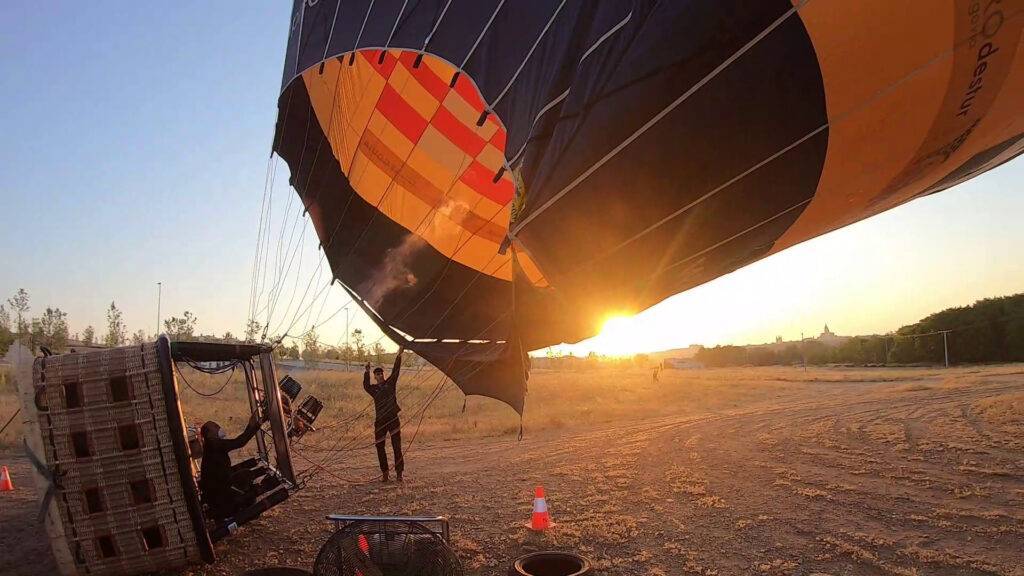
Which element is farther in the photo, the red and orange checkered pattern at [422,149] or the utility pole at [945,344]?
the utility pole at [945,344]

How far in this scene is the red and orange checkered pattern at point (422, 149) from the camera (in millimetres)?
6973

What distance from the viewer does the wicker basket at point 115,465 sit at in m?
4.12

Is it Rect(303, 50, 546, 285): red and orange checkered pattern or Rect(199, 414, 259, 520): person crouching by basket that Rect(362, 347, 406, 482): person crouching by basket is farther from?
Rect(199, 414, 259, 520): person crouching by basket

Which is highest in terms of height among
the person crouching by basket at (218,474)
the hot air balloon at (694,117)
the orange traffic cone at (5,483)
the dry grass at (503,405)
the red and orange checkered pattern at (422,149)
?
the red and orange checkered pattern at (422,149)

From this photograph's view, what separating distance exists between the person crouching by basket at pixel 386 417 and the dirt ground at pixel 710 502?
361 mm

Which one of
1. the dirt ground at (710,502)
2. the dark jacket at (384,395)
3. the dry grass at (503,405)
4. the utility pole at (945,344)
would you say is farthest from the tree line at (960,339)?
the dark jacket at (384,395)

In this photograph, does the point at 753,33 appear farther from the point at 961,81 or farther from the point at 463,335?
the point at 463,335

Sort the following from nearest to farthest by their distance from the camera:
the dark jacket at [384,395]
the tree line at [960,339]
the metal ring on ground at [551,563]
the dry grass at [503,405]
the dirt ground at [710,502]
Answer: the metal ring on ground at [551,563]
the dirt ground at [710,502]
the dark jacket at [384,395]
the dry grass at [503,405]
the tree line at [960,339]

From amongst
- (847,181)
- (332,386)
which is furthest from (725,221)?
(332,386)

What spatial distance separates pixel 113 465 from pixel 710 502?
570cm

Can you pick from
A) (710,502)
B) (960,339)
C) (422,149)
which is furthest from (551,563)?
(960,339)

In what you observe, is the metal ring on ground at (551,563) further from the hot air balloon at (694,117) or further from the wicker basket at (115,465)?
the wicker basket at (115,465)

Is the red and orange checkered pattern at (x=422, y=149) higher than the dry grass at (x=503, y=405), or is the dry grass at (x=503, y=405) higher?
the red and orange checkered pattern at (x=422, y=149)

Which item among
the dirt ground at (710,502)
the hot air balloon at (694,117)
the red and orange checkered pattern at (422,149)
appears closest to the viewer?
the hot air balloon at (694,117)
